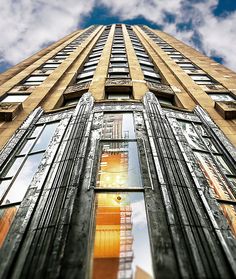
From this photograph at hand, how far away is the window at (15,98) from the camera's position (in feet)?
42.2

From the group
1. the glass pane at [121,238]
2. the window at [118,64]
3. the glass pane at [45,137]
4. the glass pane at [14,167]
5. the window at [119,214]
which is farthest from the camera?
the window at [118,64]

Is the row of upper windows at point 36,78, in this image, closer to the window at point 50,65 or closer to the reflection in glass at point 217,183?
the window at point 50,65

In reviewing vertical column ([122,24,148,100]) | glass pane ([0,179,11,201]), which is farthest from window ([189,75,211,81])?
glass pane ([0,179,11,201])

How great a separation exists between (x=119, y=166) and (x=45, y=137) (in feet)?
11.3

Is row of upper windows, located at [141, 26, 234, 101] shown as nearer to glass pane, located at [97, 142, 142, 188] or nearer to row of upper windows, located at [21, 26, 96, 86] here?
glass pane, located at [97, 142, 142, 188]

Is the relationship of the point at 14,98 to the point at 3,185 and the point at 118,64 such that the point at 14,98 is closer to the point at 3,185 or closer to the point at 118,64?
the point at 3,185

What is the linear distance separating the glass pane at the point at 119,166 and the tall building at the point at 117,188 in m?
0.03

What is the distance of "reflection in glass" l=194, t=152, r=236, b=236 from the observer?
6316mm

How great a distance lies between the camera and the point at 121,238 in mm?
4992

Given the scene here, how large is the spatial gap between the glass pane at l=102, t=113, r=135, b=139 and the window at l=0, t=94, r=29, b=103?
5906 millimetres

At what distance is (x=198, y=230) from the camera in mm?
4824

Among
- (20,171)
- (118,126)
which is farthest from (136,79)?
(20,171)

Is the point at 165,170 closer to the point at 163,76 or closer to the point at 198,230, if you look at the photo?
the point at 198,230

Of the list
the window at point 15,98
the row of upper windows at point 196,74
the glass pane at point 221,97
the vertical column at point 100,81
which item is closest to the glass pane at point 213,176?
the vertical column at point 100,81
